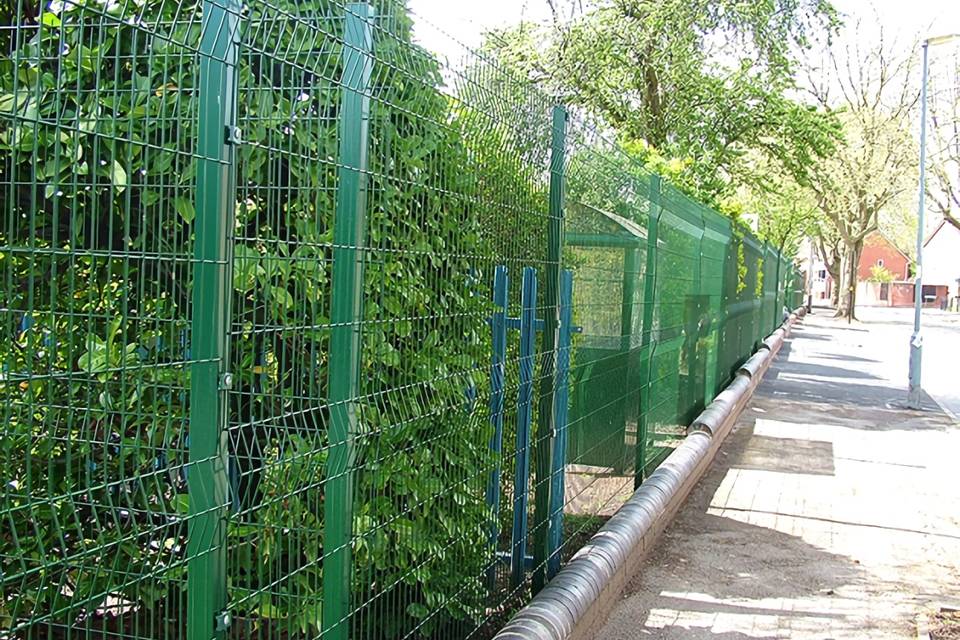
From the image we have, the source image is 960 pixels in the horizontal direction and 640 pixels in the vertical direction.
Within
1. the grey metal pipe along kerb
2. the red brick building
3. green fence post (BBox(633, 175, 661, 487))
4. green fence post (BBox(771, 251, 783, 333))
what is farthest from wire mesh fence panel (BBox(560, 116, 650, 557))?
the red brick building

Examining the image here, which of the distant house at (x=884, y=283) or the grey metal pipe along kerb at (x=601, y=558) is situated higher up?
the distant house at (x=884, y=283)

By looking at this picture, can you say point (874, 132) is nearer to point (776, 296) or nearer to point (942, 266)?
point (776, 296)

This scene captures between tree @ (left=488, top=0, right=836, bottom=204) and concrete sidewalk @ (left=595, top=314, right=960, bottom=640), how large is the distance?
9.01 metres

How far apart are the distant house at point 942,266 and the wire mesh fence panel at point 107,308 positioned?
10549 centimetres

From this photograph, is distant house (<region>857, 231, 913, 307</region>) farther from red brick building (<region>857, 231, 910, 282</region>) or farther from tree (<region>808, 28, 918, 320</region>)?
tree (<region>808, 28, 918, 320</region>)

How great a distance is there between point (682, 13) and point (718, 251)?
10.6 meters

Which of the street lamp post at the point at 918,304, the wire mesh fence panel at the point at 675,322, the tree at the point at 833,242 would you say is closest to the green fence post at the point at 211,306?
the wire mesh fence panel at the point at 675,322

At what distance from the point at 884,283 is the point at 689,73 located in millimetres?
87687

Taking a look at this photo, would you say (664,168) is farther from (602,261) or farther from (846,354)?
(846,354)

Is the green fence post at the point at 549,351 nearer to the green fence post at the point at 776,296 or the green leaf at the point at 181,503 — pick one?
the green leaf at the point at 181,503

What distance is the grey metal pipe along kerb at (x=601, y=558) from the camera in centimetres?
407

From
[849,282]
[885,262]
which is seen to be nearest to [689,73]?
[849,282]

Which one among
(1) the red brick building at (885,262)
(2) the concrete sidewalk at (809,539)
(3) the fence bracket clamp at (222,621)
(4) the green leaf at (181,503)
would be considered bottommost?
(2) the concrete sidewalk at (809,539)

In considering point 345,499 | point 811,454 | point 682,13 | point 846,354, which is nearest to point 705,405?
point 811,454
